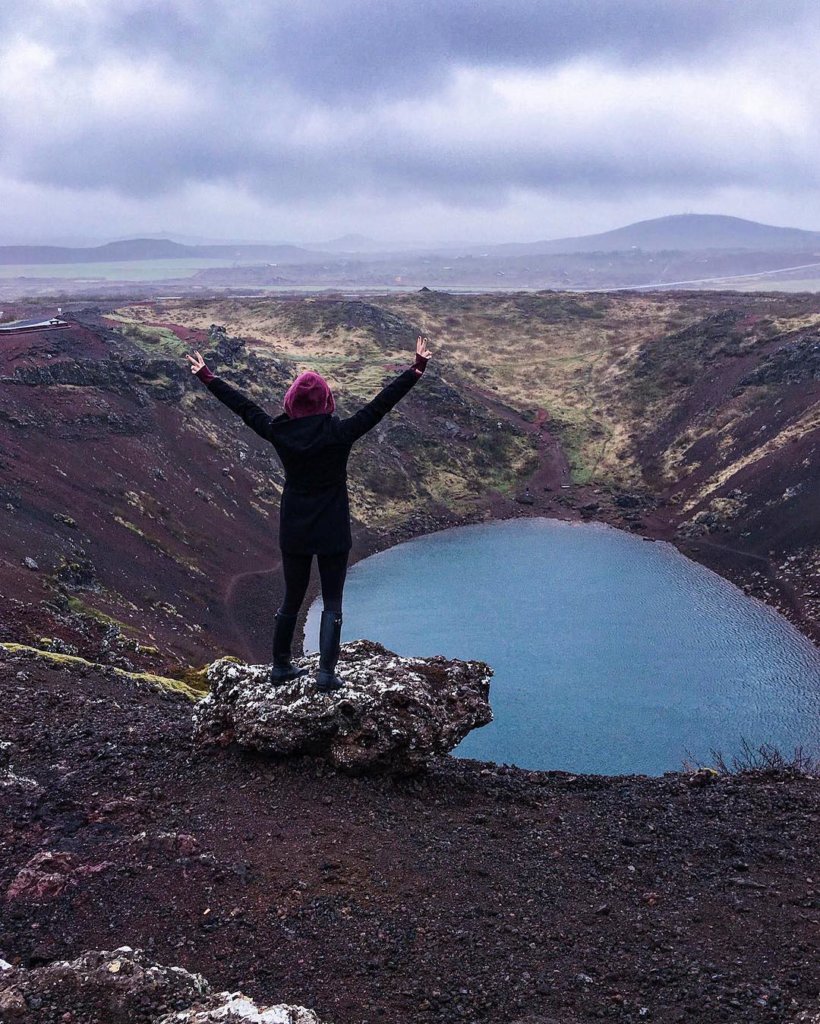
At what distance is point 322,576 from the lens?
8.57 m

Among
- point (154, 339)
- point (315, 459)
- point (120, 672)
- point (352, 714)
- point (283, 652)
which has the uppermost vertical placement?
point (154, 339)

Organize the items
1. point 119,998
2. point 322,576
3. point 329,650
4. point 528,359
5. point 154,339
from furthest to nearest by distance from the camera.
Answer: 1. point 528,359
2. point 154,339
3. point 329,650
4. point 322,576
5. point 119,998

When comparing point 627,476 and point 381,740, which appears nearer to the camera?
point 381,740

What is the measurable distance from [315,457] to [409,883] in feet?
13.3

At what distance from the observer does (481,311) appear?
313 feet

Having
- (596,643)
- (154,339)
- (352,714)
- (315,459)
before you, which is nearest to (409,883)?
(352,714)

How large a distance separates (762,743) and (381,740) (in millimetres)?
20556

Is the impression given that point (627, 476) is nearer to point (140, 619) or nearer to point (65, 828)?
point (140, 619)

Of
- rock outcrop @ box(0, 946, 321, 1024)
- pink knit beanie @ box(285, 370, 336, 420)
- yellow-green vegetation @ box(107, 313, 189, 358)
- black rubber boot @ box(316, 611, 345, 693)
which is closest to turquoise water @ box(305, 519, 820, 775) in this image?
black rubber boot @ box(316, 611, 345, 693)

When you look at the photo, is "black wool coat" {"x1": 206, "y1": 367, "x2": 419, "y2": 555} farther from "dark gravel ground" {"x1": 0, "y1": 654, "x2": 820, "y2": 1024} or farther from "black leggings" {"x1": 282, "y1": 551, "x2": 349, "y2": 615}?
"dark gravel ground" {"x1": 0, "y1": 654, "x2": 820, "y2": 1024}

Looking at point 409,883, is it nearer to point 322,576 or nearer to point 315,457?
point 322,576

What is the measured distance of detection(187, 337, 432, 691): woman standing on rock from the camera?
25.3 feet

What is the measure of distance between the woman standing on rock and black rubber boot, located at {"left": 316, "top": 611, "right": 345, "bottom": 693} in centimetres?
2

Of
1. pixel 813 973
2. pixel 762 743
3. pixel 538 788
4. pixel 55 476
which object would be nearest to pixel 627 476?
pixel 762 743
